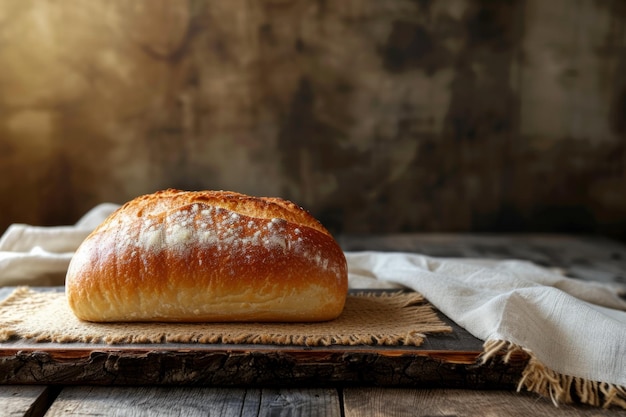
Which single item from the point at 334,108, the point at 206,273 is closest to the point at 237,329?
the point at 206,273

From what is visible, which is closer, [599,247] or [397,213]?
[599,247]

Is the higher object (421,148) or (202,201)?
(202,201)

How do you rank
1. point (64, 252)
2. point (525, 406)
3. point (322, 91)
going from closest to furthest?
point (525, 406) < point (64, 252) < point (322, 91)

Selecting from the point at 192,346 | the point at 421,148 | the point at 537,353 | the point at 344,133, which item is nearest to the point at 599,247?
the point at 421,148

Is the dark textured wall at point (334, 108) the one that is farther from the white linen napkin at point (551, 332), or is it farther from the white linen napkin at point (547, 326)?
the white linen napkin at point (551, 332)

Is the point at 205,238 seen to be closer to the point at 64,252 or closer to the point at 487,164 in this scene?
the point at 64,252

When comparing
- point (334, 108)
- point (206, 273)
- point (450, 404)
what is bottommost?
point (450, 404)

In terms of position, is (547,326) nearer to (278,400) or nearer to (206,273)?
(278,400)
